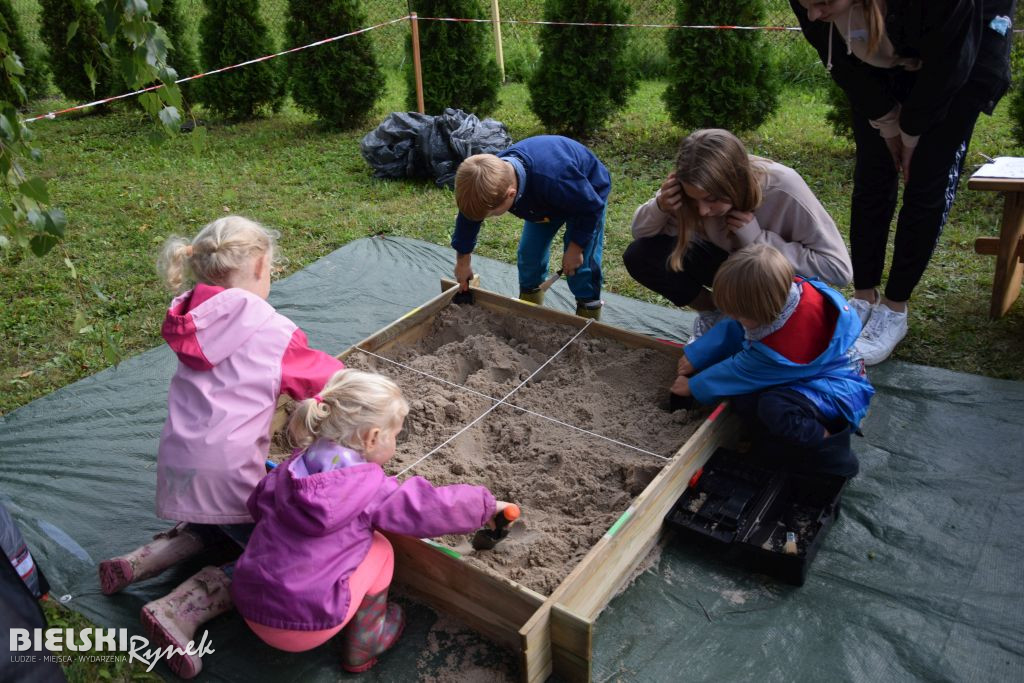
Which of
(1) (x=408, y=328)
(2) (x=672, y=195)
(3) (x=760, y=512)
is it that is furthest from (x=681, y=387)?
(1) (x=408, y=328)

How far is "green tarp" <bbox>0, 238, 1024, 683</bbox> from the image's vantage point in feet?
7.06

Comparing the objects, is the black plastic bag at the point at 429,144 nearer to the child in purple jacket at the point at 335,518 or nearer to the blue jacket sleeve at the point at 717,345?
the blue jacket sleeve at the point at 717,345

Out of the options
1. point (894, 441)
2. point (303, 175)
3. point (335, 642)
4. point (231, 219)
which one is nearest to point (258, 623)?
point (335, 642)

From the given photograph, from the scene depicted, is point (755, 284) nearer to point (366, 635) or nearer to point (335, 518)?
point (335, 518)

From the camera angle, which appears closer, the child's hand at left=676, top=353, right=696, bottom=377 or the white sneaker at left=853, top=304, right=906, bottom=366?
the child's hand at left=676, top=353, right=696, bottom=377

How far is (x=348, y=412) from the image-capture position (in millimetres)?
2029

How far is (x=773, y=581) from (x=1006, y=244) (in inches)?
83.2

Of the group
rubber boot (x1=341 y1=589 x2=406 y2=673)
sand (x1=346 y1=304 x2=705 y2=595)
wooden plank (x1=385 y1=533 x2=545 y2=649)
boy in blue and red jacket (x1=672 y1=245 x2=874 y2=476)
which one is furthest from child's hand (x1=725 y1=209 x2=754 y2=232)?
rubber boot (x1=341 y1=589 x2=406 y2=673)

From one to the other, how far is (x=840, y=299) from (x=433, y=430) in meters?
1.47

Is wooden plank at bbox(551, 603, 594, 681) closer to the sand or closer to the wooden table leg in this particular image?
the sand

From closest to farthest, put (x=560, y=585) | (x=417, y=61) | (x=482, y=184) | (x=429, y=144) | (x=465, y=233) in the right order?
(x=560, y=585)
(x=482, y=184)
(x=465, y=233)
(x=429, y=144)
(x=417, y=61)

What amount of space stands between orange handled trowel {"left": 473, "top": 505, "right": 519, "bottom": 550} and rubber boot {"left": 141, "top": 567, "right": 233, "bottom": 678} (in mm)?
748

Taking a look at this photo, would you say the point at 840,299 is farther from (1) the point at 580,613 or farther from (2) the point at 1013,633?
(1) the point at 580,613

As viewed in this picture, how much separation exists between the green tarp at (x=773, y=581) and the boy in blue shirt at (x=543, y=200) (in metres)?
1.32
